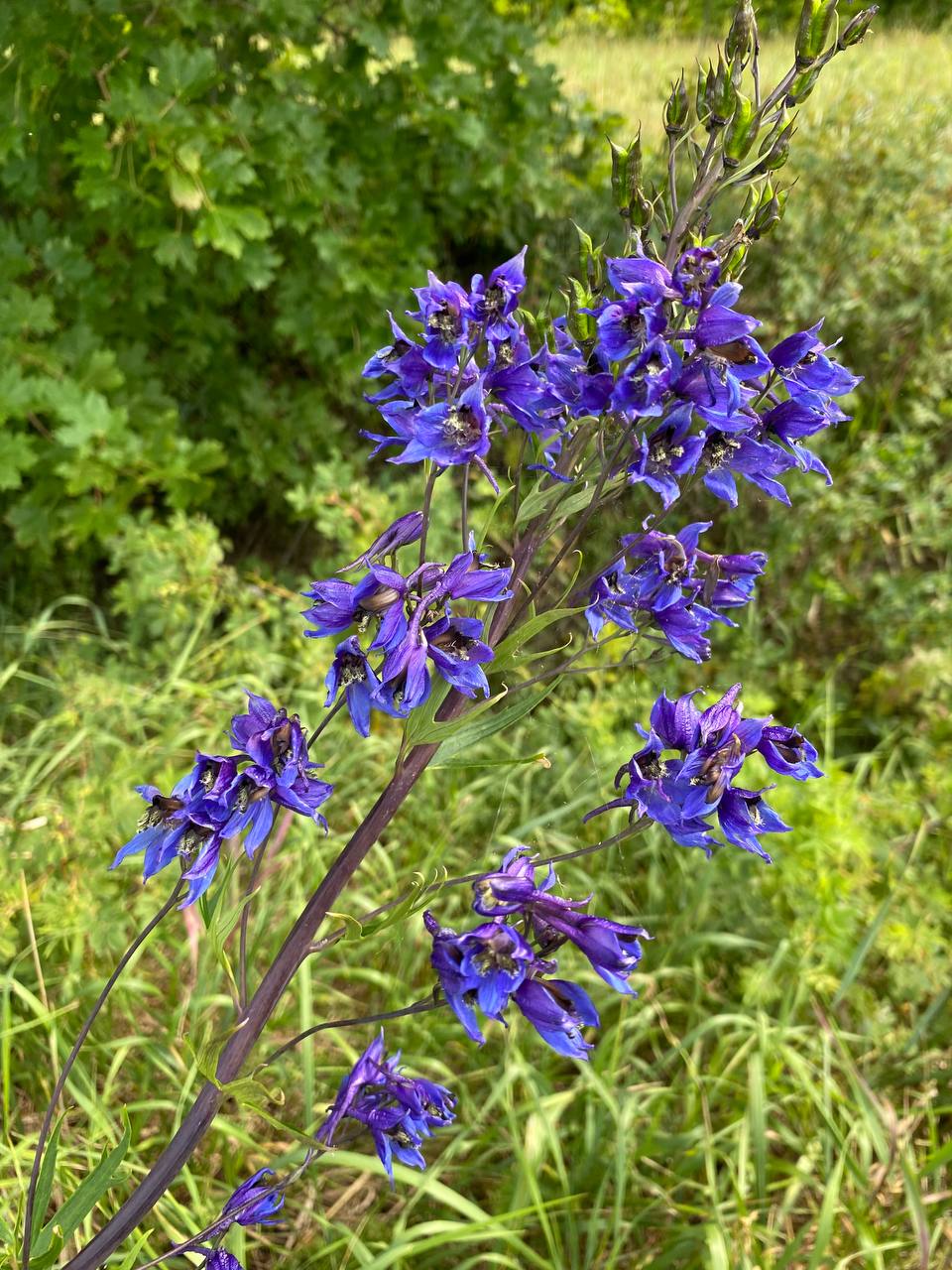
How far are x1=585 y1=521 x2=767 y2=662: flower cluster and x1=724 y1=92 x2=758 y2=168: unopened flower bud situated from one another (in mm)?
A: 406

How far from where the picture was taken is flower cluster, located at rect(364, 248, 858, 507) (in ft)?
3.18

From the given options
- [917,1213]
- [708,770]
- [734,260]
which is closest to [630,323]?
[734,260]

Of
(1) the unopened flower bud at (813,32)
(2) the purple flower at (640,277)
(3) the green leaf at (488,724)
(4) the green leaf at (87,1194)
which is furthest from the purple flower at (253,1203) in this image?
(1) the unopened flower bud at (813,32)

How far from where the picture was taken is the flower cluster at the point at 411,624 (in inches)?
38.9

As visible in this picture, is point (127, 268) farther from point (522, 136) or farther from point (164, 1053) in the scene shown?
point (164, 1053)

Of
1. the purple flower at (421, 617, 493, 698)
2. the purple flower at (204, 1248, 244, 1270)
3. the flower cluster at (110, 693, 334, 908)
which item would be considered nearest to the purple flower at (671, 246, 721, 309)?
the purple flower at (421, 617, 493, 698)

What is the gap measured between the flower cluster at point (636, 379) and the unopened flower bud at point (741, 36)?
0.82ft

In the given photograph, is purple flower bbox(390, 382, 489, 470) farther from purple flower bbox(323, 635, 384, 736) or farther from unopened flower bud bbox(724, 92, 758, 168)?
unopened flower bud bbox(724, 92, 758, 168)

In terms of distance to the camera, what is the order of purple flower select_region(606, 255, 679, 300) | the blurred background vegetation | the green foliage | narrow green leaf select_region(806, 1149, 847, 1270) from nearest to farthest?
1. purple flower select_region(606, 255, 679, 300)
2. narrow green leaf select_region(806, 1149, 847, 1270)
3. the blurred background vegetation
4. the green foliage

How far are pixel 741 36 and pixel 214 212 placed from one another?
6.97 feet

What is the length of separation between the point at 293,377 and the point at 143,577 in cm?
150

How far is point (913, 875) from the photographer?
9.93ft

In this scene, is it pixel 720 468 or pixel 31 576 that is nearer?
pixel 720 468

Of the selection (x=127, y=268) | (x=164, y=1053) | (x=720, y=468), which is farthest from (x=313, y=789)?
(x=127, y=268)
